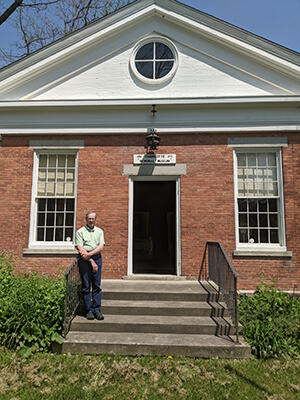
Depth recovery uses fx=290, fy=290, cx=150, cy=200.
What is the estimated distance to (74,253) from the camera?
7.12 meters

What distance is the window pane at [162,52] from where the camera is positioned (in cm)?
779

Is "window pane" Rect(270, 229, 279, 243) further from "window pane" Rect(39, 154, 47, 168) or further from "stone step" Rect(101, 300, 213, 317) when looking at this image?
"window pane" Rect(39, 154, 47, 168)

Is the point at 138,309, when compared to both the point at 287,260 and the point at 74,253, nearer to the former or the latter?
the point at 74,253

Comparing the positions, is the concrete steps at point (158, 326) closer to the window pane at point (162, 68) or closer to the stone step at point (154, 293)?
the stone step at point (154, 293)

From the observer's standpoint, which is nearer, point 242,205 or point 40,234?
point 242,205

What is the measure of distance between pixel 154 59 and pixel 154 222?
5.95 meters

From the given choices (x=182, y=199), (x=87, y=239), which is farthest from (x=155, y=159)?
(x=87, y=239)

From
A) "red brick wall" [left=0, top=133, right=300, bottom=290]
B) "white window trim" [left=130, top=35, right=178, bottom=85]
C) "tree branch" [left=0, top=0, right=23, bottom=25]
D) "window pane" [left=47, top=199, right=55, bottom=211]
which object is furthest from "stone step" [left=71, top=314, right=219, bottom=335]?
"tree branch" [left=0, top=0, right=23, bottom=25]

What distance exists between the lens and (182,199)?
7215mm

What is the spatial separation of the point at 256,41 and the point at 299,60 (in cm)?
118

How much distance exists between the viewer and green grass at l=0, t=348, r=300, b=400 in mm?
3609

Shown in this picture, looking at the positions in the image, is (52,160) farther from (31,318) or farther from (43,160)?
(31,318)

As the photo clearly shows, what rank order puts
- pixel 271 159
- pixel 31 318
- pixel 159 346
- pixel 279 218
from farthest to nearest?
pixel 271 159
pixel 279 218
pixel 31 318
pixel 159 346

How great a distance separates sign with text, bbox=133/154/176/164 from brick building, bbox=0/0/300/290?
25 mm
